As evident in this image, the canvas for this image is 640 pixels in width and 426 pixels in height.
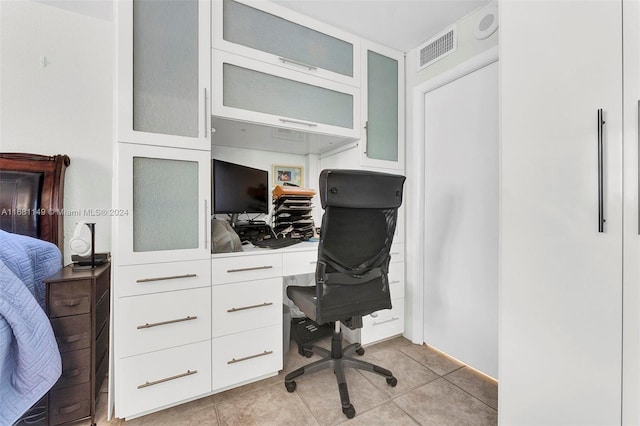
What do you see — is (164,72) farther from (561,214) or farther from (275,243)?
(561,214)

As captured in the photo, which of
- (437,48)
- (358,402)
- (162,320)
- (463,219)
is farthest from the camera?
(437,48)

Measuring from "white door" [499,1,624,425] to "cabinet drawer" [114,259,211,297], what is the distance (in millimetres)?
1554

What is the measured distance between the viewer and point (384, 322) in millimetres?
2223

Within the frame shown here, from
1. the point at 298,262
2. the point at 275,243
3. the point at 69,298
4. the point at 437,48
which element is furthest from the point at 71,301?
the point at 437,48

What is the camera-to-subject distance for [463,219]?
197 cm

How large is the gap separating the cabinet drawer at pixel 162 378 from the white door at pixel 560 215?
1550 mm

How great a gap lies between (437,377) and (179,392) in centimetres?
161

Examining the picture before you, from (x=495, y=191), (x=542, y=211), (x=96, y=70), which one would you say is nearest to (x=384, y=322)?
(x=495, y=191)

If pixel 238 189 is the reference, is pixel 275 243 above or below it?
below

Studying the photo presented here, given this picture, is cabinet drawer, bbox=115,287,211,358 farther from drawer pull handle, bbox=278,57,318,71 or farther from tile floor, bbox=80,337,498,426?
drawer pull handle, bbox=278,57,318,71

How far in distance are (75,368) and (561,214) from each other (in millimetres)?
2342

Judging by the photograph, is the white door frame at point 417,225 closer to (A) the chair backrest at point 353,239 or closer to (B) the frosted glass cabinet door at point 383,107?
(B) the frosted glass cabinet door at point 383,107

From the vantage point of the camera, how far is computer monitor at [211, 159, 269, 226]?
1892 mm

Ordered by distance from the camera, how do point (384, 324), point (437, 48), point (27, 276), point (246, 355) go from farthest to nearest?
point (384, 324), point (437, 48), point (246, 355), point (27, 276)
